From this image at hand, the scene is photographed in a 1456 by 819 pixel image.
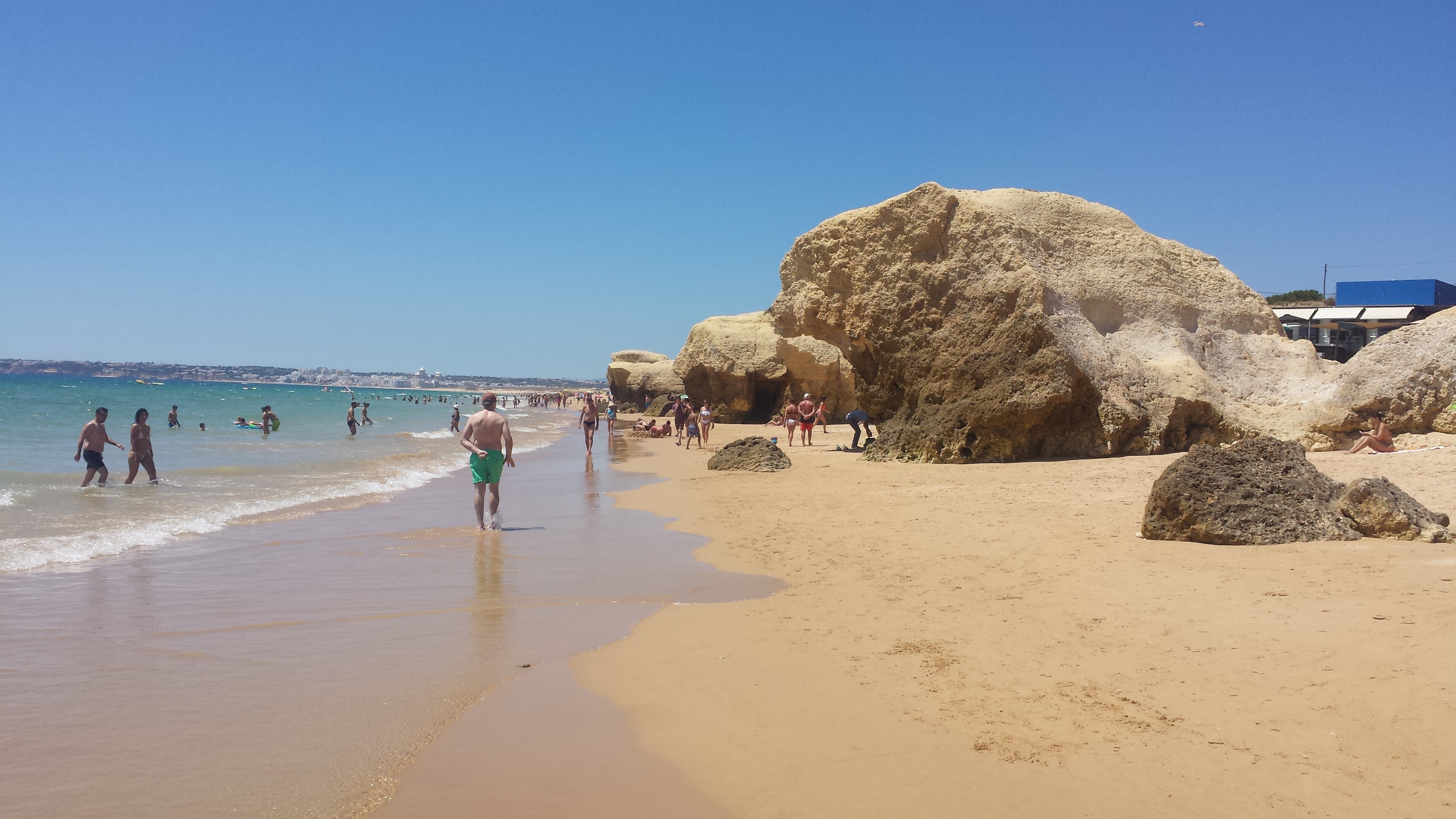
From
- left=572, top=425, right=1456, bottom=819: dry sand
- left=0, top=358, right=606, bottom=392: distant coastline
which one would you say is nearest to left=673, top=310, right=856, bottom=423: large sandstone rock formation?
left=572, top=425, right=1456, bottom=819: dry sand

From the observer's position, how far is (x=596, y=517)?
9.93m

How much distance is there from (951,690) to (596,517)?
6608 millimetres

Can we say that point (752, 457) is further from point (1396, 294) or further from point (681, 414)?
point (1396, 294)

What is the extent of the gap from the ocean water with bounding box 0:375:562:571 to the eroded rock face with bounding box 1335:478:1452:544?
32.1 ft

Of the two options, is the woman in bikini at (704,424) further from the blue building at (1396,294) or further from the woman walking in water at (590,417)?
the blue building at (1396,294)

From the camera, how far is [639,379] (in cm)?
4250

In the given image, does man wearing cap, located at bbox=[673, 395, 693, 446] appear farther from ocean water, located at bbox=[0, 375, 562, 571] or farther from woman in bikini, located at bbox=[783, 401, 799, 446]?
ocean water, located at bbox=[0, 375, 562, 571]

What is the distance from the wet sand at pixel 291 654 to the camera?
3.13 meters

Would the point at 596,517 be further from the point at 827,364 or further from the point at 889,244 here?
→ the point at 827,364

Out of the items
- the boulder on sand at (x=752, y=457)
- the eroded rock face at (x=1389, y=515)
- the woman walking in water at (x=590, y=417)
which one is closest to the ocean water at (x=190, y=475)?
the woman walking in water at (x=590, y=417)

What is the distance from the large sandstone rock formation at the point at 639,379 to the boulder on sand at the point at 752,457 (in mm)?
24169

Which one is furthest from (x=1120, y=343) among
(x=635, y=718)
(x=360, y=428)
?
(x=360, y=428)

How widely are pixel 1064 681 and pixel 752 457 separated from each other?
34.5ft

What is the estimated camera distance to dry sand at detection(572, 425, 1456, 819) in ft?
9.57
